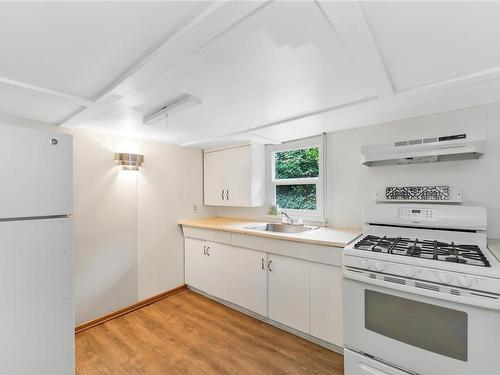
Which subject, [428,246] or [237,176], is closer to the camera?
[428,246]

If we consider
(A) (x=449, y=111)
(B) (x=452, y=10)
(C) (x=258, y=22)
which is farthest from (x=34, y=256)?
(A) (x=449, y=111)

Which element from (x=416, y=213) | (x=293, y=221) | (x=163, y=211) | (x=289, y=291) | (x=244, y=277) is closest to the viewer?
(x=416, y=213)

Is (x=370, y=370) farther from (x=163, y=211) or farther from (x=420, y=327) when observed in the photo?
(x=163, y=211)

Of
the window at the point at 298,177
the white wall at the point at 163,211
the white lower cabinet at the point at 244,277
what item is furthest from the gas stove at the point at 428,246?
the white wall at the point at 163,211

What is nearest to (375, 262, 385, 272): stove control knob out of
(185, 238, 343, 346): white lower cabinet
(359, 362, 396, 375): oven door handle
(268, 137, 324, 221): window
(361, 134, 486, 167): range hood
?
(185, 238, 343, 346): white lower cabinet

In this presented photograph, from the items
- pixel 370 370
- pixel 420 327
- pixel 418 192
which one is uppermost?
pixel 418 192

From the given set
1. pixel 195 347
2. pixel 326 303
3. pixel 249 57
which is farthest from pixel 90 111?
pixel 326 303

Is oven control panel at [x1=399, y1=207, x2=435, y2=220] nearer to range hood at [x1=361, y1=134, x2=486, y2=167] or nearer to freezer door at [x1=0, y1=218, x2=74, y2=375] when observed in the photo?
range hood at [x1=361, y1=134, x2=486, y2=167]

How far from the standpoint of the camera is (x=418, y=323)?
1.38 meters

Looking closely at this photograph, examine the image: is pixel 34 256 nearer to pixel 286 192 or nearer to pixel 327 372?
pixel 327 372

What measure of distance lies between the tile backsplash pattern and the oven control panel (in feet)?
0.60

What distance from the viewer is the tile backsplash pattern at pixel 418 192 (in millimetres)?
1936

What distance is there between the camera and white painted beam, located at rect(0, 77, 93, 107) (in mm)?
1364

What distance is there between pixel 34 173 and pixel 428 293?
2286 millimetres
